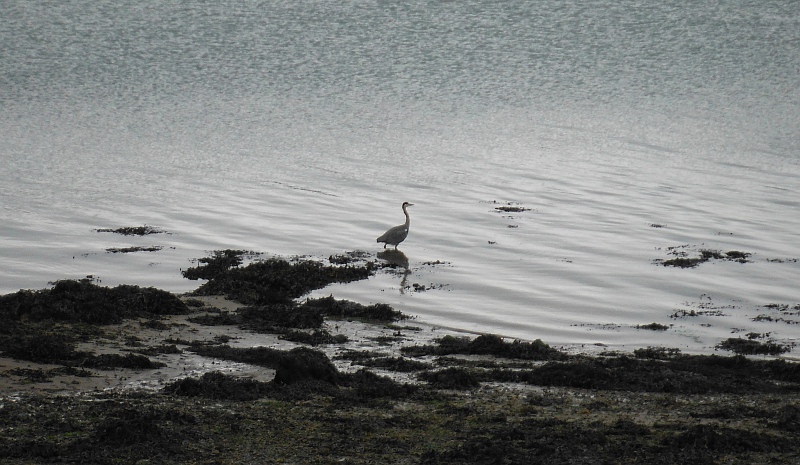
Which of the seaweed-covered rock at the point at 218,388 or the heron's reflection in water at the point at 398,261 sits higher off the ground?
the heron's reflection in water at the point at 398,261

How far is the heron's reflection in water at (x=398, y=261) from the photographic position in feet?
54.0

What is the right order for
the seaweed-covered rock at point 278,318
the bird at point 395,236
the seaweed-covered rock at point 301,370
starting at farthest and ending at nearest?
the bird at point 395,236 → the seaweed-covered rock at point 278,318 → the seaweed-covered rock at point 301,370

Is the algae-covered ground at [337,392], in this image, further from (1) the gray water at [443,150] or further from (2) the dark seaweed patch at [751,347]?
(1) the gray water at [443,150]

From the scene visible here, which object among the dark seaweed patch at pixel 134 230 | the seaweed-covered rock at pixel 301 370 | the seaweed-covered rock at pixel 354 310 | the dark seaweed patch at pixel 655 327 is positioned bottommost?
the seaweed-covered rock at pixel 301 370

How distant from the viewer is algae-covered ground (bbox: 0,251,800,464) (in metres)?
8.00

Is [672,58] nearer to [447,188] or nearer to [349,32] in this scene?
[349,32]

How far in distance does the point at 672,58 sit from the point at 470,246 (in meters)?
23.5

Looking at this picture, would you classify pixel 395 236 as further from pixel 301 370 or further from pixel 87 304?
pixel 301 370

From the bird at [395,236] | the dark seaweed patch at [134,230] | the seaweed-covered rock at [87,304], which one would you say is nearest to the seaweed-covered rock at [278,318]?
the seaweed-covered rock at [87,304]

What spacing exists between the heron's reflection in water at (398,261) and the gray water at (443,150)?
0.52 ft

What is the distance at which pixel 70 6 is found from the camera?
4088 centimetres

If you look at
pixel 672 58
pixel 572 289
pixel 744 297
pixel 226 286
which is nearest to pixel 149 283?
pixel 226 286

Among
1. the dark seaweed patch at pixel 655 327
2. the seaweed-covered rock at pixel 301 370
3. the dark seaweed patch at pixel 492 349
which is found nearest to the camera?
the seaweed-covered rock at pixel 301 370

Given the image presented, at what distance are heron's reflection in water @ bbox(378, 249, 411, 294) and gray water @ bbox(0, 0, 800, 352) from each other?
0.52 ft
